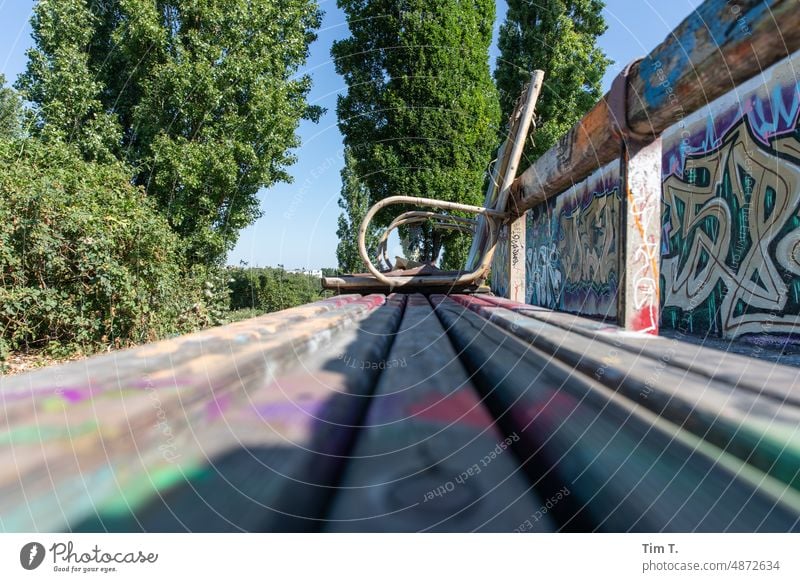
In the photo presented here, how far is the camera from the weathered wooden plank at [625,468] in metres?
0.38

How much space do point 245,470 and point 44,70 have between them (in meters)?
10.7

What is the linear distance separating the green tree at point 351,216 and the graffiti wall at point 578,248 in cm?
248

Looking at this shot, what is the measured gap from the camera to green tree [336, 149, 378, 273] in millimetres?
7433

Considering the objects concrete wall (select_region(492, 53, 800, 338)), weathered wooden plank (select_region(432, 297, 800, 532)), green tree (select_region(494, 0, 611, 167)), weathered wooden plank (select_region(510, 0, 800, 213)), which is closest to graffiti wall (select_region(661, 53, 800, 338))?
concrete wall (select_region(492, 53, 800, 338))

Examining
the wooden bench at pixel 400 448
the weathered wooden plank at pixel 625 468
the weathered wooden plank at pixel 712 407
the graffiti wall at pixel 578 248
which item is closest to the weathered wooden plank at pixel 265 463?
the wooden bench at pixel 400 448

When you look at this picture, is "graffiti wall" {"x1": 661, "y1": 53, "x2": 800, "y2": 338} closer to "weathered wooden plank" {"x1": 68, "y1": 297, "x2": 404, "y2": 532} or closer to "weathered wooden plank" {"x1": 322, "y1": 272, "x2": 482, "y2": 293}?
"weathered wooden plank" {"x1": 322, "y1": 272, "x2": 482, "y2": 293}

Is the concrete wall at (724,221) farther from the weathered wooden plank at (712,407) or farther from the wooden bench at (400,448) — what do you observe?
the wooden bench at (400,448)

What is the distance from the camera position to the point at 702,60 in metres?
1.13

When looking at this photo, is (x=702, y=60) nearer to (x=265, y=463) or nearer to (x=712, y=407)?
(x=712, y=407)

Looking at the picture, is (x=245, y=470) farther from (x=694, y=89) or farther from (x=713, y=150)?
(x=713, y=150)

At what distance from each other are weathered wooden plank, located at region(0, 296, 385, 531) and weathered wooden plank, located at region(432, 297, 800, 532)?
0.41 m

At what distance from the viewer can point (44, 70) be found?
25.6 feet

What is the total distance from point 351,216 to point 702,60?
24.5 ft

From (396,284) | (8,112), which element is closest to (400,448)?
(396,284)
